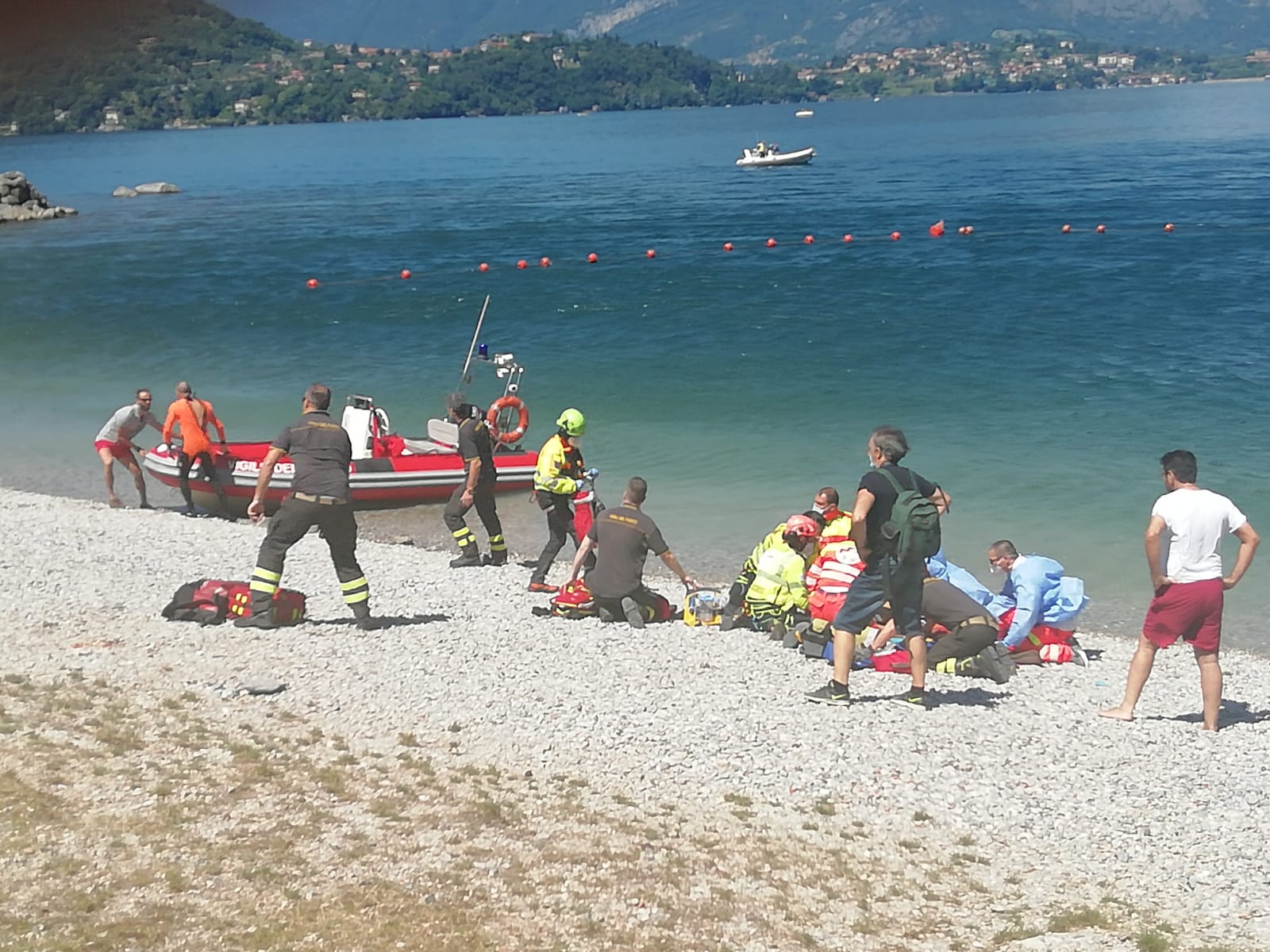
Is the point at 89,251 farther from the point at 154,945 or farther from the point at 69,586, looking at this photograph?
the point at 154,945

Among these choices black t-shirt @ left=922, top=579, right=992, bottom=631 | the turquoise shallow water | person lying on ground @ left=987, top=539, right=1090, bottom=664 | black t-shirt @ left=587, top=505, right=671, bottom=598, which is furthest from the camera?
the turquoise shallow water

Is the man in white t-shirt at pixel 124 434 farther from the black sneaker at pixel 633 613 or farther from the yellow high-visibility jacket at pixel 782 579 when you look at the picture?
the yellow high-visibility jacket at pixel 782 579

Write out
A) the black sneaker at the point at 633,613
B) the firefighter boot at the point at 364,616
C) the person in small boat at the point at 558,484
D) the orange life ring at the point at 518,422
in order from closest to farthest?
the firefighter boot at the point at 364,616 < the black sneaker at the point at 633,613 < the person in small boat at the point at 558,484 < the orange life ring at the point at 518,422

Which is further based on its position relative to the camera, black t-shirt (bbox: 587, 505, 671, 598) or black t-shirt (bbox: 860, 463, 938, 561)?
black t-shirt (bbox: 587, 505, 671, 598)

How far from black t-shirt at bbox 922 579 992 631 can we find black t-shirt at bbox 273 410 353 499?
4638 mm

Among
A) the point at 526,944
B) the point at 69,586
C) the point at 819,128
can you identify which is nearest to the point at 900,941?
the point at 526,944

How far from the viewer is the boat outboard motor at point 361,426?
61.9 feet

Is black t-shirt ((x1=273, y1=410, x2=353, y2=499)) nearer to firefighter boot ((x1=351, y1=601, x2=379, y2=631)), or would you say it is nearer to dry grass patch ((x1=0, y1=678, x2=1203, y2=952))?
firefighter boot ((x1=351, y1=601, x2=379, y2=631))

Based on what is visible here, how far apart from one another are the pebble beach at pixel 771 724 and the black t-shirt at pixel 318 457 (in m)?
1.37

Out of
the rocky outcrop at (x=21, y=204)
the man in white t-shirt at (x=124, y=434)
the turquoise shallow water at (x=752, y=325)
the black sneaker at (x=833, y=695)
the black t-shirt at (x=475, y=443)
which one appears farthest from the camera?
the rocky outcrop at (x=21, y=204)

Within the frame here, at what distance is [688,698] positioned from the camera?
1041cm

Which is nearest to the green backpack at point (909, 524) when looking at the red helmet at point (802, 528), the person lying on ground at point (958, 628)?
the person lying on ground at point (958, 628)

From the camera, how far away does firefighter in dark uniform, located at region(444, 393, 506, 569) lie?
13.9m

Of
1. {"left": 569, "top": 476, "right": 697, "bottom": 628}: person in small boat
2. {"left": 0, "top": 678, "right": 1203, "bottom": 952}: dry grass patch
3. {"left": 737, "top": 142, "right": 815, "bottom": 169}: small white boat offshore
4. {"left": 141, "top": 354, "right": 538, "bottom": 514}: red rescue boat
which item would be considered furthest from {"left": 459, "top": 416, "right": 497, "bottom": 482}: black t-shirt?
{"left": 737, "top": 142, "right": 815, "bottom": 169}: small white boat offshore
